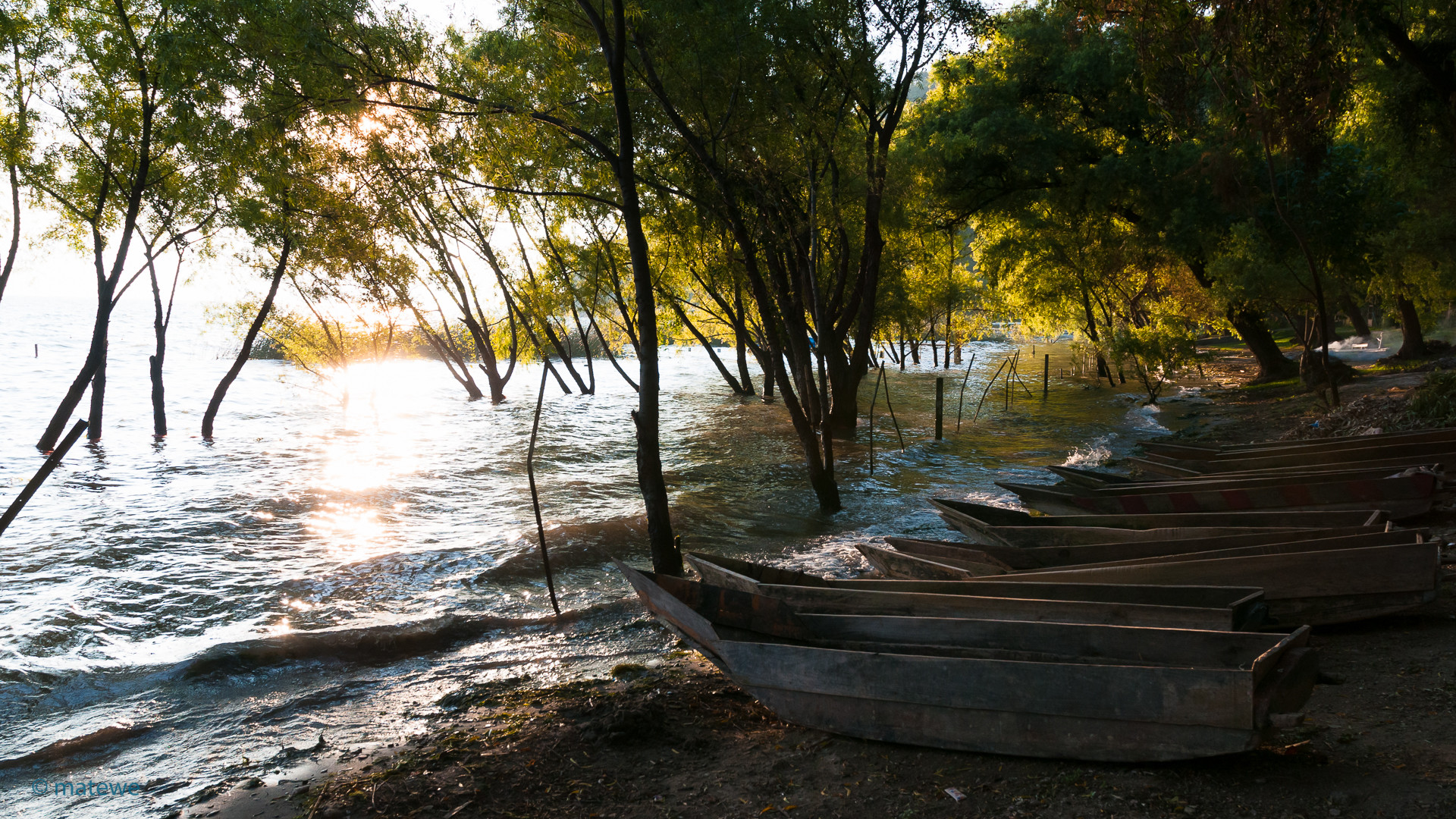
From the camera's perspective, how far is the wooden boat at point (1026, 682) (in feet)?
11.0

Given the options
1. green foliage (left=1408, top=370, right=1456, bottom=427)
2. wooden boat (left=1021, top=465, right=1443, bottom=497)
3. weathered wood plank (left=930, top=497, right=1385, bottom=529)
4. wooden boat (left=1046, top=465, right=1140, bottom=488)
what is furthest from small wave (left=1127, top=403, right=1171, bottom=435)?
weathered wood plank (left=930, top=497, right=1385, bottom=529)

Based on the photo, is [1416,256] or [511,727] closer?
[511,727]

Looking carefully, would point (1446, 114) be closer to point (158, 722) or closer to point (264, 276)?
point (158, 722)

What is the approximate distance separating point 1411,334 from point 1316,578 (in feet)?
90.0

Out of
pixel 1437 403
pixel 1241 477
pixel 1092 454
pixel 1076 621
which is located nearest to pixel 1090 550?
pixel 1076 621

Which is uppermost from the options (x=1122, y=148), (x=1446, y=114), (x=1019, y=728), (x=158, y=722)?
(x=1122, y=148)

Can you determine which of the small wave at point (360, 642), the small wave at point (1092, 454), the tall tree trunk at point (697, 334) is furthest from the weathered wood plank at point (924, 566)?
the tall tree trunk at point (697, 334)

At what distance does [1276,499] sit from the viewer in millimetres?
7695

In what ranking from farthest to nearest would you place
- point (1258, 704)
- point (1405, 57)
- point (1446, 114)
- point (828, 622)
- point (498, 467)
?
point (498, 467), point (1446, 114), point (1405, 57), point (828, 622), point (1258, 704)

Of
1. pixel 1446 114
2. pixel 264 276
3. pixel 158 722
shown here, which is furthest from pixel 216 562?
pixel 1446 114

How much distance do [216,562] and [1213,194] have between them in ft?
70.4

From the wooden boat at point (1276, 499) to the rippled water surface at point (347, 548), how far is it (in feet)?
8.01

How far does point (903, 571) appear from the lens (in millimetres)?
6059

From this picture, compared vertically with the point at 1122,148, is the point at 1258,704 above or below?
below
